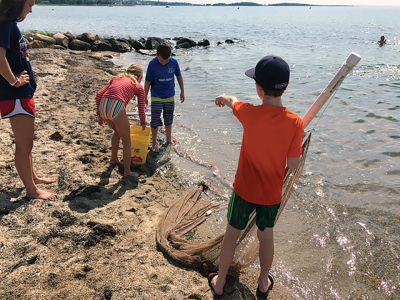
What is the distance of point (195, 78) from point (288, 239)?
13.5 metres

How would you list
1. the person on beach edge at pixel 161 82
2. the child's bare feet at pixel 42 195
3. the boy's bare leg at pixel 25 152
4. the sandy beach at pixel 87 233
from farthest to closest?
the person on beach edge at pixel 161 82, the child's bare feet at pixel 42 195, the boy's bare leg at pixel 25 152, the sandy beach at pixel 87 233

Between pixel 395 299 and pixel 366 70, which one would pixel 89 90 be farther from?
pixel 366 70

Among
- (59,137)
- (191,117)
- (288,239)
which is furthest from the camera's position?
(191,117)

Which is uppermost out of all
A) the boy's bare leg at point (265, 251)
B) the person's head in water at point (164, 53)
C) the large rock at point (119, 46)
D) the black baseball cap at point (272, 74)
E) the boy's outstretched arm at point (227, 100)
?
the black baseball cap at point (272, 74)

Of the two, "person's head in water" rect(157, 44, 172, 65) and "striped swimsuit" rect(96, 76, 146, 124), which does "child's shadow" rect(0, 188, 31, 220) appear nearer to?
"striped swimsuit" rect(96, 76, 146, 124)

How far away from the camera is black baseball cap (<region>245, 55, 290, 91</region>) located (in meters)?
2.96

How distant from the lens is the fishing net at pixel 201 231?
12.6ft

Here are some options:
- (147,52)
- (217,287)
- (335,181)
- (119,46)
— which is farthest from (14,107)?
(147,52)

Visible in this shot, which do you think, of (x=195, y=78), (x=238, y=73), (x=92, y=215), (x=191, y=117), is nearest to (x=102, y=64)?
(x=195, y=78)

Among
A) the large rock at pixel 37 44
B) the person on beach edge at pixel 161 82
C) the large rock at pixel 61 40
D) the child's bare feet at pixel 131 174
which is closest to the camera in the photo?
the child's bare feet at pixel 131 174

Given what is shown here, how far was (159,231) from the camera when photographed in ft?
14.7

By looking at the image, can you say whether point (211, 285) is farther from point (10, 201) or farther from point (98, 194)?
point (10, 201)

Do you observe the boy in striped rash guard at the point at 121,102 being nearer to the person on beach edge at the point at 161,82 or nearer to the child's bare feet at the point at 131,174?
the child's bare feet at the point at 131,174

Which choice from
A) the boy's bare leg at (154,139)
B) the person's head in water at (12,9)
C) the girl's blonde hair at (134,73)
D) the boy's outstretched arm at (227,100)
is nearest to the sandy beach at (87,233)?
the boy's bare leg at (154,139)
